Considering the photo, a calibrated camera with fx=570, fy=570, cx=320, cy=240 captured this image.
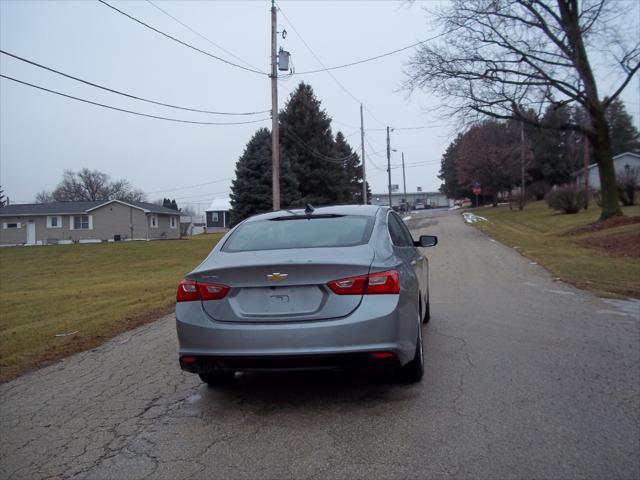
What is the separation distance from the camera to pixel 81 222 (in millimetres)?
49562

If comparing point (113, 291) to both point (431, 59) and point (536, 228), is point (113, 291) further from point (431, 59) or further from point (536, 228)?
point (536, 228)

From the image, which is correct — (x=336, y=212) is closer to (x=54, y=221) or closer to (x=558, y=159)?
(x=54, y=221)

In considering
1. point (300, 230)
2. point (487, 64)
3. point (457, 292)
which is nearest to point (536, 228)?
point (487, 64)

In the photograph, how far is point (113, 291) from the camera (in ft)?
46.9

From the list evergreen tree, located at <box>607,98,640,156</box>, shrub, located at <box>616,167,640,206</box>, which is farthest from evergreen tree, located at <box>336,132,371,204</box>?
evergreen tree, located at <box>607,98,640,156</box>

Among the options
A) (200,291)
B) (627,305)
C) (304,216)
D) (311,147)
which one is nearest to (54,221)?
(311,147)

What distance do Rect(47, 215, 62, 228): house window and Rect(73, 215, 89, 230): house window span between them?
119cm

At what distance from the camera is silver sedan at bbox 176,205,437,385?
417cm

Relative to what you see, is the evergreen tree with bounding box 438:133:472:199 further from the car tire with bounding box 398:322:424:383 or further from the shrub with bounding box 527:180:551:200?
the car tire with bounding box 398:322:424:383

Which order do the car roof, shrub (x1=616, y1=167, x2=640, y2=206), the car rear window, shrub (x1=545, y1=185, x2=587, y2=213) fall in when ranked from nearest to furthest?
the car rear window → the car roof → shrub (x1=616, y1=167, x2=640, y2=206) → shrub (x1=545, y1=185, x2=587, y2=213)

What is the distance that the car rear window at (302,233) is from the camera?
4852mm

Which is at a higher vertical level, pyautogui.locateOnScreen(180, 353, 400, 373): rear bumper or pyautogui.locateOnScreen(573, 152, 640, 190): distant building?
pyautogui.locateOnScreen(573, 152, 640, 190): distant building

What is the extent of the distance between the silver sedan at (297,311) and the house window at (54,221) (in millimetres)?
49050

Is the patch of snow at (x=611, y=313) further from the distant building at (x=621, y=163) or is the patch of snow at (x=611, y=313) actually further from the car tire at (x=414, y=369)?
the distant building at (x=621, y=163)
